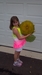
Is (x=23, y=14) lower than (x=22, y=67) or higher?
higher

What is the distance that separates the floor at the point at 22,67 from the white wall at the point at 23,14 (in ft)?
2.12

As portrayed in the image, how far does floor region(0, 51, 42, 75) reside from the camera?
4.85 metres

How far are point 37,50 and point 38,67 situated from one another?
96cm

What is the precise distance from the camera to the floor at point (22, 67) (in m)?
4.85

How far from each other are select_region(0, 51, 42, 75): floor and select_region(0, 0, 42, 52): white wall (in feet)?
2.12

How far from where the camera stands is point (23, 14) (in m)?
5.82

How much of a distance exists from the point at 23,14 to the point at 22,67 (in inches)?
64.9

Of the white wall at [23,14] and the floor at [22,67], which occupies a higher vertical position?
the white wall at [23,14]

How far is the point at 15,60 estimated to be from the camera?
5.15 m

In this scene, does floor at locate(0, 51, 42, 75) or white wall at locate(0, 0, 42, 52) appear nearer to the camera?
floor at locate(0, 51, 42, 75)

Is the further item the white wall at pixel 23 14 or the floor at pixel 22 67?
the white wall at pixel 23 14

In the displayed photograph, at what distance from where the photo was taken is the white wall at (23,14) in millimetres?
5590

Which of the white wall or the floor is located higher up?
the white wall

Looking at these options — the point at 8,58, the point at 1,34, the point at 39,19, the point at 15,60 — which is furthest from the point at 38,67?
the point at 1,34
